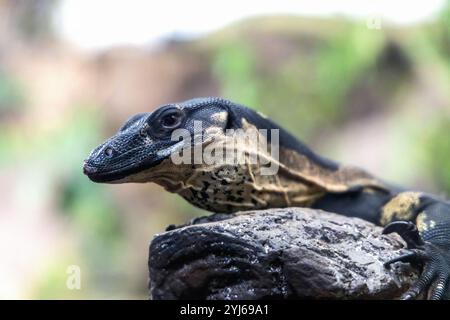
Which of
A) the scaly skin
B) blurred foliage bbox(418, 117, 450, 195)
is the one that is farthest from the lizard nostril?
blurred foliage bbox(418, 117, 450, 195)

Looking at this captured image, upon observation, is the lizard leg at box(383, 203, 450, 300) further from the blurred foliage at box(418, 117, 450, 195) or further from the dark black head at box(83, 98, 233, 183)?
the blurred foliage at box(418, 117, 450, 195)

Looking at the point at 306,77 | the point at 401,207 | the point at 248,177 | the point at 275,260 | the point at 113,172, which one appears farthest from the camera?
the point at 306,77

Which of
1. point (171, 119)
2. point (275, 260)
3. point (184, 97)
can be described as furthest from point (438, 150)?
point (275, 260)

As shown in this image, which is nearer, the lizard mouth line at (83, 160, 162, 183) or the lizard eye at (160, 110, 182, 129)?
the lizard mouth line at (83, 160, 162, 183)

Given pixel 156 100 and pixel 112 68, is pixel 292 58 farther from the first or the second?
pixel 112 68

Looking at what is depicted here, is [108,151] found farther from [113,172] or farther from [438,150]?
[438,150]

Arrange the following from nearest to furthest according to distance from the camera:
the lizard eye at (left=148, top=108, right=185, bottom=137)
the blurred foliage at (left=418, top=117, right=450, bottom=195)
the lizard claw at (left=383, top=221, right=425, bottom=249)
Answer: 1. the lizard claw at (left=383, top=221, right=425, bottom=249)
2. the lizard eye at (left=148, top=108, right=185, bottom=137)
3. the blurred foliage at (left=418, top=117, right=450, bottom=195)
